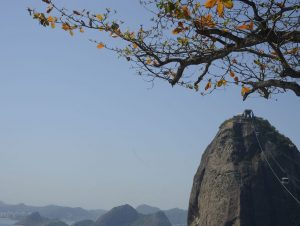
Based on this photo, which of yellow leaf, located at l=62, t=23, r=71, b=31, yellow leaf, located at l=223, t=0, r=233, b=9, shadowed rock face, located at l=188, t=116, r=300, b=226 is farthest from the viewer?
shadowed rock face, located at l=188, t=116, r=300, b=226

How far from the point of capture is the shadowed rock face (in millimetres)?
58062

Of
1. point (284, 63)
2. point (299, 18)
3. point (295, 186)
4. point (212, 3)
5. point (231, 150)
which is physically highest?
point (231, 150)

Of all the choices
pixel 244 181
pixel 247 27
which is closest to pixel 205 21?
pixel 247 27

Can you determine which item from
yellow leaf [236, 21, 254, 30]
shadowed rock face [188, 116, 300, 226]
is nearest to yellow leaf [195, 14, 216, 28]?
yellow leaf [236, 21, 254, 30]

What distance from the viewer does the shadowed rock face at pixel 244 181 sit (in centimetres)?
5806

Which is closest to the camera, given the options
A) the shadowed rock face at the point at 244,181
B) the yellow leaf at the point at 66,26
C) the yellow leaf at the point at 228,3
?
the yellow leaf at the point at 228,3

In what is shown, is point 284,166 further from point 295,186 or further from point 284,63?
point 284,63

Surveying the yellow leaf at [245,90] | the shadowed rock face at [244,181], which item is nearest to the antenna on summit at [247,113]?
the shadowed rock face at [244,181]

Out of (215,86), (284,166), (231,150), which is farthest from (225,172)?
(215,86)

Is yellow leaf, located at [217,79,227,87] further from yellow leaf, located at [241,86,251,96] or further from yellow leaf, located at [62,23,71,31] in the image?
yellow leaf, located at [62,23,71,31]

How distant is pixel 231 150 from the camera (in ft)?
209

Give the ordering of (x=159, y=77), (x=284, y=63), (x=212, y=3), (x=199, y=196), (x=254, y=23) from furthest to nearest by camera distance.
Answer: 1. (x=199, y=196)
2. (x=159, y=77)
3. (x=284, y=63)
4. (x=254, y=23)
5. (x=212, y=3)

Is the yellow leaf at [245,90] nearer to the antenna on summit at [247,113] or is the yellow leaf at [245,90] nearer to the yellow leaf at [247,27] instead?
the yellow leaf at [247,27]

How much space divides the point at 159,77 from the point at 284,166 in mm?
60834
